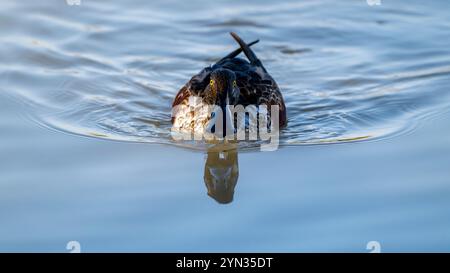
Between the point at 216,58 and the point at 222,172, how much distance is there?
13.4 ft

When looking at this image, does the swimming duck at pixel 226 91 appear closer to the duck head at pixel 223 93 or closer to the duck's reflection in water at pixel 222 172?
the duck head at pixel 223 93

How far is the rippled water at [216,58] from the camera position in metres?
10.8

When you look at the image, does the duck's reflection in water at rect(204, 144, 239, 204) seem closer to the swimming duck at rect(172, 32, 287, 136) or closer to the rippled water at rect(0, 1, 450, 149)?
the swimming duck at rect(172, 32, 287, 136)

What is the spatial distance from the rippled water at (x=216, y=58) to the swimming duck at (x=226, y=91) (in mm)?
320

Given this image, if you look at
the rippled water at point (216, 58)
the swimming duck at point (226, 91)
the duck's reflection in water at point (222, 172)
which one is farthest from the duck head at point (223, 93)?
the rippled water at point (216, 58)

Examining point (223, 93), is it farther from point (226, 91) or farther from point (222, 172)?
point (222, 172)

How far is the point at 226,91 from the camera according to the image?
9.79 meters

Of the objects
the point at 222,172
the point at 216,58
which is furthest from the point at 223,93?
the point at 216,58

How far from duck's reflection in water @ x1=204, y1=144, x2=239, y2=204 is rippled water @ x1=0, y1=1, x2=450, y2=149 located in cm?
65

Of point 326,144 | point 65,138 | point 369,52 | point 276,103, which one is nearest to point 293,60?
point 369,52

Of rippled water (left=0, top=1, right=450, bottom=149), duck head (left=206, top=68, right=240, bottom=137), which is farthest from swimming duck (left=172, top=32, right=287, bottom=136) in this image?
rippled water (left=0, top=1, right=450, bottom=149)

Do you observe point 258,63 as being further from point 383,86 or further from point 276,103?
point 383,86

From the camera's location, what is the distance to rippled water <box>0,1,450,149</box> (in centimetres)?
1083

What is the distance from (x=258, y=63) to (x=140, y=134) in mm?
1985
